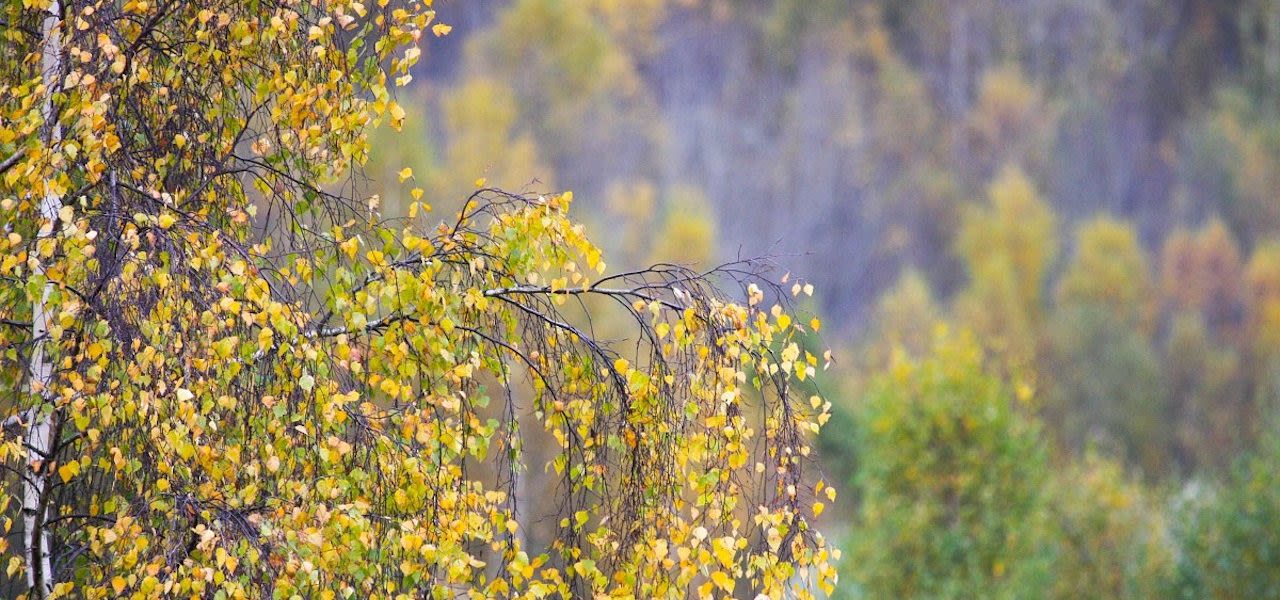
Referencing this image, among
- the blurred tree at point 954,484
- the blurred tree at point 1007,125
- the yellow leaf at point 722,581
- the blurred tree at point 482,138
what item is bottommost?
the yellow leaf at point 722,581

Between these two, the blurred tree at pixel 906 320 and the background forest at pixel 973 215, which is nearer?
the background forest at pixel 973 215

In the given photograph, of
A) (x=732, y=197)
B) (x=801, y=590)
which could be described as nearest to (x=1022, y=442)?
(x=801, y=590)

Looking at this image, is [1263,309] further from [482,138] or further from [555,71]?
[482,138]

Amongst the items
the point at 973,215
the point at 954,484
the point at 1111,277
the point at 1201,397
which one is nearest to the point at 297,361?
the point at 954,484

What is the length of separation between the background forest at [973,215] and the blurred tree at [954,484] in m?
0.03

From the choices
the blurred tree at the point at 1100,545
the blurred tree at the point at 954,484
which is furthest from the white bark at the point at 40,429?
the blurred tree at the point at 1100,545

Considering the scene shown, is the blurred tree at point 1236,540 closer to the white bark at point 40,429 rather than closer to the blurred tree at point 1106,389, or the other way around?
the white bark at point 40,429

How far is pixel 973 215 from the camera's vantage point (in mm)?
47656

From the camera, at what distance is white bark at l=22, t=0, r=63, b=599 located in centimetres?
349

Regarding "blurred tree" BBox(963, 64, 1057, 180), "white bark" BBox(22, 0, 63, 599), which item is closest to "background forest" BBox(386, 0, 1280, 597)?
"blurred tree" BBox(963, 64, 1057, 180)

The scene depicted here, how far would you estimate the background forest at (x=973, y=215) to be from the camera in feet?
43.3

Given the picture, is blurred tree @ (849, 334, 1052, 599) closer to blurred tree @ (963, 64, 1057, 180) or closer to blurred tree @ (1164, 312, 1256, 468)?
blurred tree @ (1164, 312, 1256, 468)

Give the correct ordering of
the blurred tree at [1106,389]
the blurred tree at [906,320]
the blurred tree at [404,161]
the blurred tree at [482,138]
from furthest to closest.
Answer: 1. the blurred tree at [906,320]
2. the blurred tree at [1106,389]
3. the blurred tree at [482,138]
4. the blurred tree at [404,161]

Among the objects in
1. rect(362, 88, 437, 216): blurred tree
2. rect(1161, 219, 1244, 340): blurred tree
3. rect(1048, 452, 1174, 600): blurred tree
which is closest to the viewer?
rect(1048, 452, 1174, 600): blurred tree
